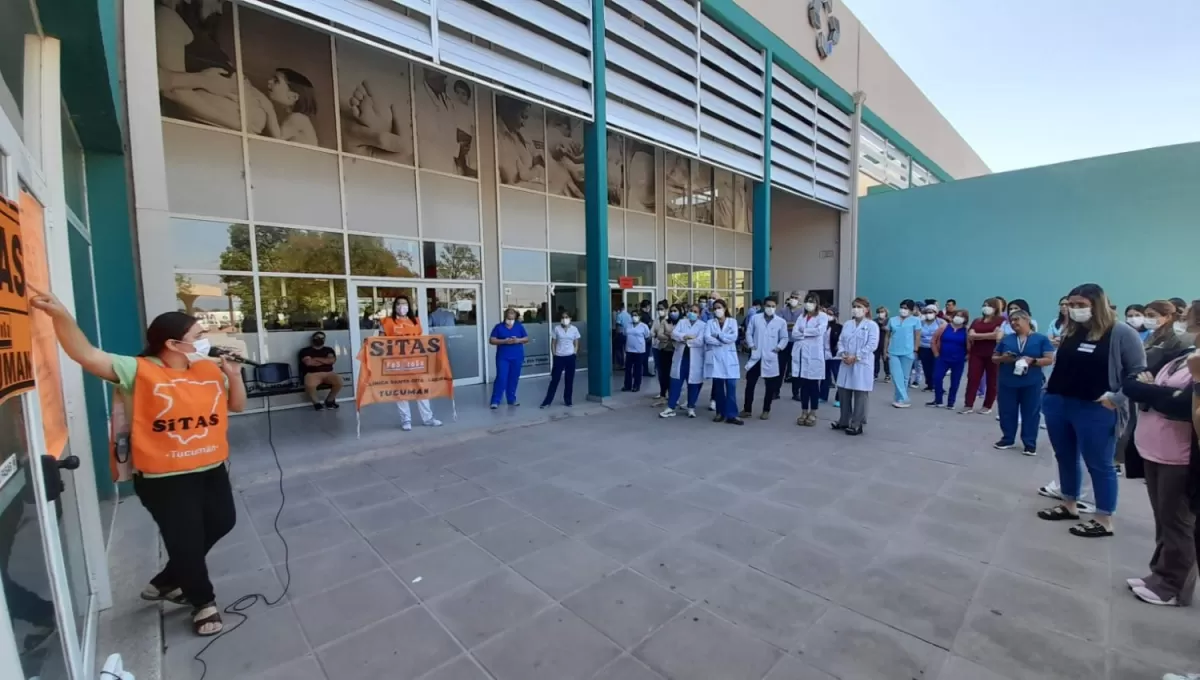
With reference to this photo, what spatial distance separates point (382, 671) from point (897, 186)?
74.3 ft

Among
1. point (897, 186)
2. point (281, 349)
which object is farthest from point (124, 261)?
point (897, 186)

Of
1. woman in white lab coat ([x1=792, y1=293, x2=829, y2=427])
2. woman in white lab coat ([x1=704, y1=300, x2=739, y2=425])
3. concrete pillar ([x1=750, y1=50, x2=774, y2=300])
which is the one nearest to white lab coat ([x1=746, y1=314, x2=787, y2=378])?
woman in white lab coat ([x1=792, y1=293, x2=829, y2=427])

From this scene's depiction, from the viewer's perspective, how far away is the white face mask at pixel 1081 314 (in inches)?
140

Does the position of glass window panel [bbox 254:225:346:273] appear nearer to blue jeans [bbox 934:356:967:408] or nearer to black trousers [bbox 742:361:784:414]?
black trousers [bbox 742:361:784:414]

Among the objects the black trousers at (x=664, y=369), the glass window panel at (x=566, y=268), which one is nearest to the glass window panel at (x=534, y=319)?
the glass window panel at (x=566, y=268)

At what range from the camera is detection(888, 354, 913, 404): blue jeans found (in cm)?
834

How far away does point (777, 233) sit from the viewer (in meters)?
18.6

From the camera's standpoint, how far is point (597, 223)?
813 centimetres

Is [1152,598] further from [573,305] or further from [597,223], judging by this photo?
[573,305]

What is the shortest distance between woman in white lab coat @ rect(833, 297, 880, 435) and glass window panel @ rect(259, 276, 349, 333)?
26.6 feet

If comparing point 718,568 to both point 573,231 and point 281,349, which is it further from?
point 573,231

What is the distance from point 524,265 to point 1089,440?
930 centimetres

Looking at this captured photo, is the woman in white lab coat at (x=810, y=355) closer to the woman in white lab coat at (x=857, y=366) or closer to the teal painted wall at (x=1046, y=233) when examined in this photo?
the woman in white lab coat at (x=857, y=366)

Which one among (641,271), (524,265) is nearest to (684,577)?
(524,265)
